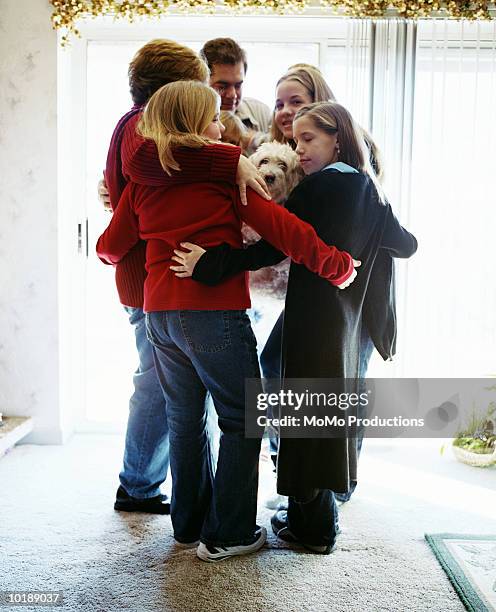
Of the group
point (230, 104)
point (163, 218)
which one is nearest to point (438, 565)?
point (163, 218)

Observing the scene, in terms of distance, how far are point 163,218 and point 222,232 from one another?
16 centimetres

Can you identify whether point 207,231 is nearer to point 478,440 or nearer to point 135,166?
point 135,166

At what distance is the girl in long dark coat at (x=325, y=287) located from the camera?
6.36ft

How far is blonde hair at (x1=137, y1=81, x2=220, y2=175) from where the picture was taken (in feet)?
5.83

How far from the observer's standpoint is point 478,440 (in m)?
3.10

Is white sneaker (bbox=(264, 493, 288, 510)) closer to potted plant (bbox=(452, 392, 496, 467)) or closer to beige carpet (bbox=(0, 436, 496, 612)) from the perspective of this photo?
beige carpet (bbox=(0, 436, 496, 612))

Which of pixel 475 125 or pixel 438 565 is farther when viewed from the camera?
pixel 475 125

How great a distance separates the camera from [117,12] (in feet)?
9.73

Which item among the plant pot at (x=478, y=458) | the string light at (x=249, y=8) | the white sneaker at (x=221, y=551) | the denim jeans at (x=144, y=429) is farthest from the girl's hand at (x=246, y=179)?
the plant pot at (x=478, y=458)

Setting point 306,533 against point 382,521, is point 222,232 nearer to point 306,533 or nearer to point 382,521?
point 306,533

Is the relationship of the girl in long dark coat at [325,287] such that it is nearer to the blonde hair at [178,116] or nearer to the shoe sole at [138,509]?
the blonde hair at [178,116]

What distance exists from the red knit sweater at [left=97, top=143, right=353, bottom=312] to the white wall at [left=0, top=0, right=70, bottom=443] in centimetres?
132

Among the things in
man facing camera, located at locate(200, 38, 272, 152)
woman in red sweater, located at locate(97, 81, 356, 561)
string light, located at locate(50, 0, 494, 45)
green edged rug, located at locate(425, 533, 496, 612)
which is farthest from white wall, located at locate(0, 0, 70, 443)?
green edged rug, located at locate(425, 533, 496, 612)

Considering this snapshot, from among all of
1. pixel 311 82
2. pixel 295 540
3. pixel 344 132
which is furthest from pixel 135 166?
pixel 295 540
